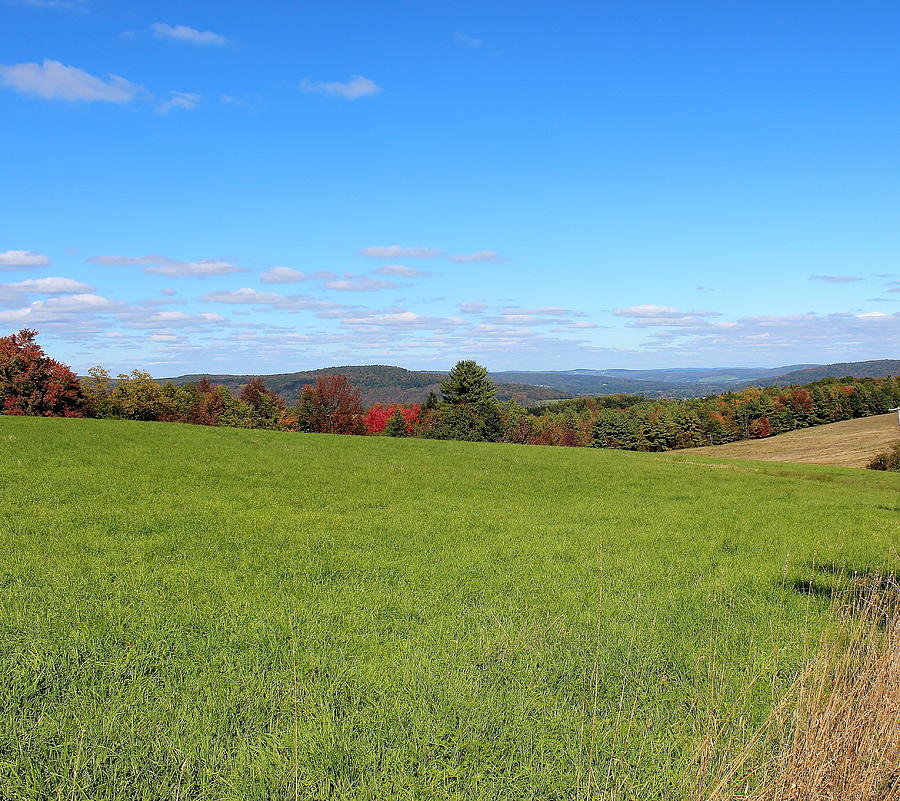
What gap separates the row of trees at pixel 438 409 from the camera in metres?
38.8

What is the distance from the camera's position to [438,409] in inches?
2391

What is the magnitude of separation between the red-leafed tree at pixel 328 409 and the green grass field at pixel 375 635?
4431 centimetres

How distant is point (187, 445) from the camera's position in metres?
18.5

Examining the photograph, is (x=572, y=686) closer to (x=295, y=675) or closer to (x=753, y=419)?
(x=295, y=675)

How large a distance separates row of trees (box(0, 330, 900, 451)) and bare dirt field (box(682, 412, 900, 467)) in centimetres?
1953

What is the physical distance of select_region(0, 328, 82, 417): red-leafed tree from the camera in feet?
122

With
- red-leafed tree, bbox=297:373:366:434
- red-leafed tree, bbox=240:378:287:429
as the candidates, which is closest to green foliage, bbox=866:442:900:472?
red-leafed tree, bbox=297:373:366:434

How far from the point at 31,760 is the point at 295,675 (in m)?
1.72

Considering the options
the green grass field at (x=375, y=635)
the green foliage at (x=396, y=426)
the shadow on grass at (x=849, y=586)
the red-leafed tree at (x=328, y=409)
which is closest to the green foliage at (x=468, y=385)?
the green foliage at (x=396, y=426)

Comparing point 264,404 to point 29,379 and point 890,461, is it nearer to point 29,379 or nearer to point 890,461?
point 29,379

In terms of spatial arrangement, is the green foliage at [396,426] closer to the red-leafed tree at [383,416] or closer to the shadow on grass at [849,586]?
the red-leafed tree at [383,416]

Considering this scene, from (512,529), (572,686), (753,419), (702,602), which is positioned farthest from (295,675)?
(753,419)

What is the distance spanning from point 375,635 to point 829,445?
72.2 metres

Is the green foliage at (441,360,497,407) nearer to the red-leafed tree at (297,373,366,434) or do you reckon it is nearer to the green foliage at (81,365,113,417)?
the red-leafed tree at (297,373,366,434)
